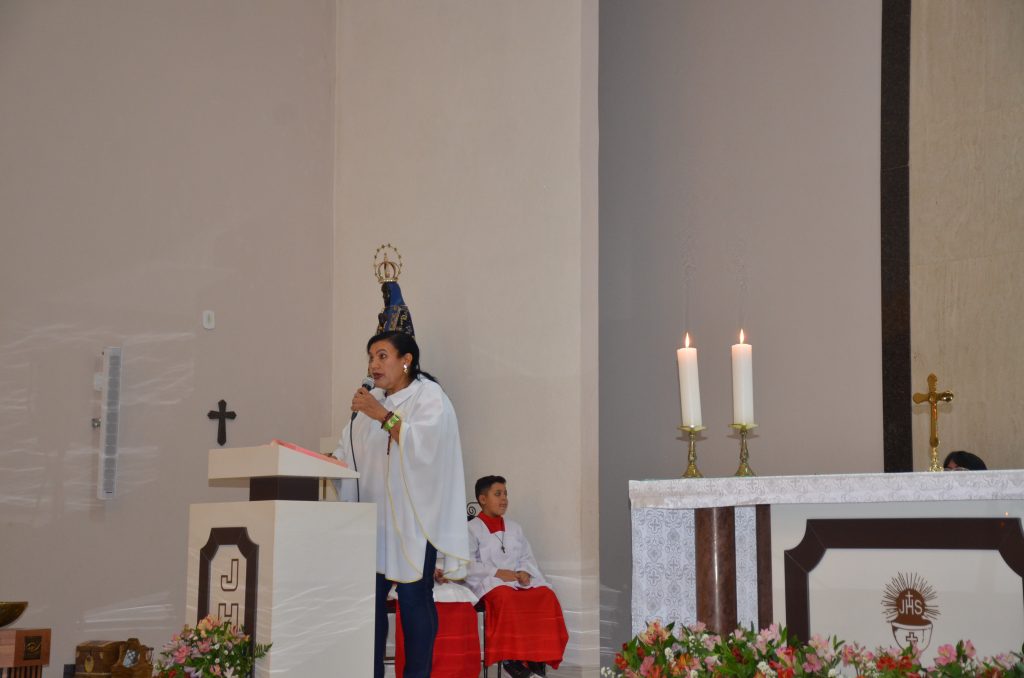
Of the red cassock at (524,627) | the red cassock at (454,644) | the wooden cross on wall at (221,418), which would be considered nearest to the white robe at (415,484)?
the red cassock at (454,644)

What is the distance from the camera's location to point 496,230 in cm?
624

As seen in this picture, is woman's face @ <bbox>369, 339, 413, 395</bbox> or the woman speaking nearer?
the woman speaking

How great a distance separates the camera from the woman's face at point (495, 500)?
224 inches

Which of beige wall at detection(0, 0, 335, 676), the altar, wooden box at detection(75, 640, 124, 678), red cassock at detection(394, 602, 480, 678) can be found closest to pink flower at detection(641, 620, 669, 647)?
the altar

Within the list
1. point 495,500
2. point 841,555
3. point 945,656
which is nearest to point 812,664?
point 945,656

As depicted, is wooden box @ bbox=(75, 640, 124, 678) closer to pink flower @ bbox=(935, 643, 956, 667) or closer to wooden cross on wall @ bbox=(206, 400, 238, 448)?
wooden cross on wall @ bbox=(206, 400, 238, 448)

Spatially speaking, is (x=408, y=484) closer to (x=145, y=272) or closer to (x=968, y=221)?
(x=145, y=272)

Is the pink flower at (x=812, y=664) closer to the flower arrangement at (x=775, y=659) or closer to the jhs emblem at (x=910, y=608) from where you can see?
the flower arrangement at (x=775, y=659)

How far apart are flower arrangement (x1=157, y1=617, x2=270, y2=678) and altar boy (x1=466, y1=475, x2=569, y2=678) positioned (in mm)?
1719

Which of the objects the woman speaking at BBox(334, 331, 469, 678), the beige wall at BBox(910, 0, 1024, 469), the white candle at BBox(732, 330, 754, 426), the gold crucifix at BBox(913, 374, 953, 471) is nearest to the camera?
the white candle at BBox(732, 330, 754, 426)

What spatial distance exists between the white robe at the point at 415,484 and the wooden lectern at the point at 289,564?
355 mm

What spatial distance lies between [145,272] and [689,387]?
371 cm

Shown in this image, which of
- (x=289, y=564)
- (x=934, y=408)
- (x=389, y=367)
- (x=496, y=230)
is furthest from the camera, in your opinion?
(x=496, y=230)

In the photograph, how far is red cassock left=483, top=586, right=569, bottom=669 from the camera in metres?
5.29
